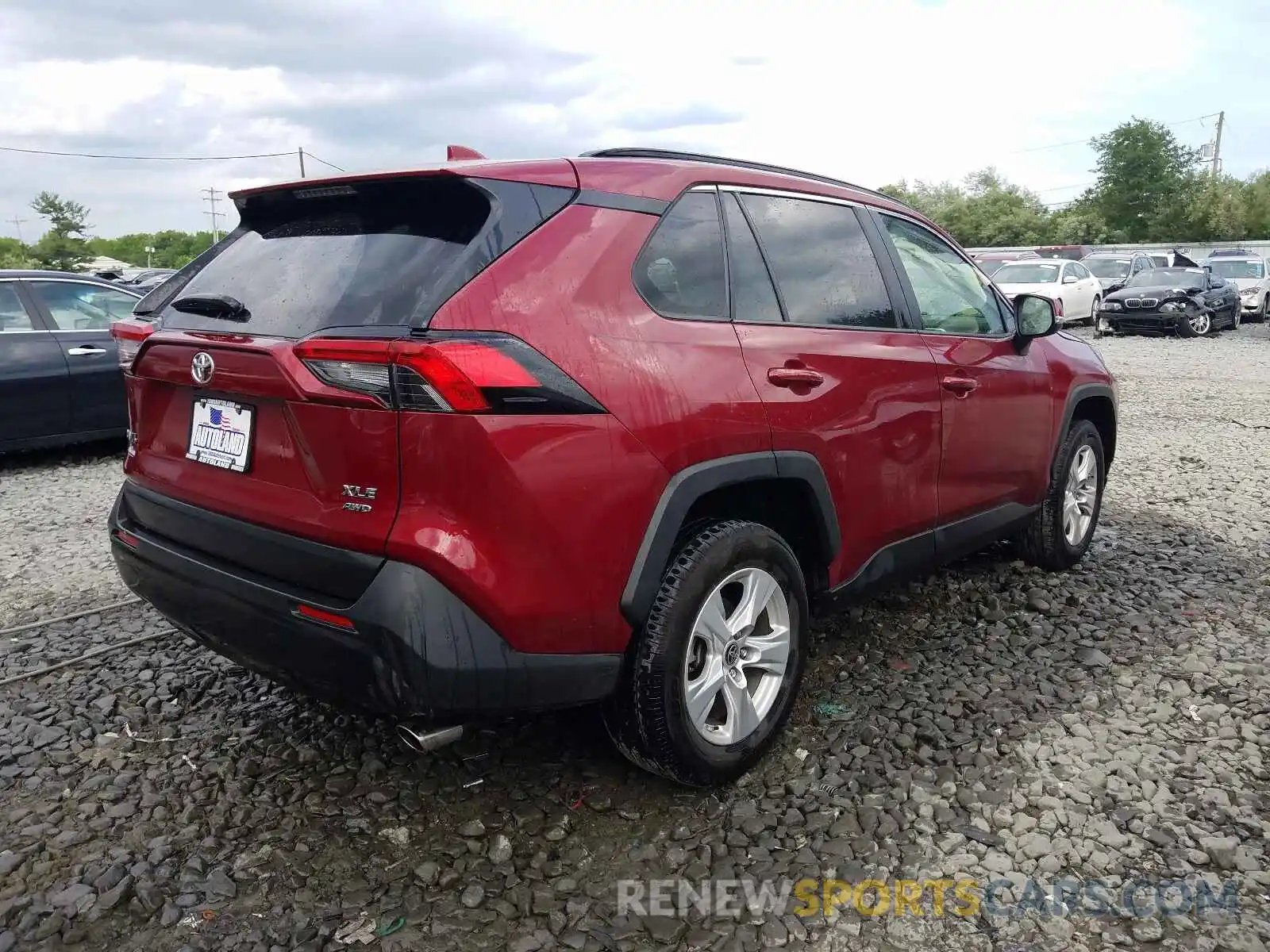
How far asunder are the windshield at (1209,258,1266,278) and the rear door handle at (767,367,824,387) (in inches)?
1019

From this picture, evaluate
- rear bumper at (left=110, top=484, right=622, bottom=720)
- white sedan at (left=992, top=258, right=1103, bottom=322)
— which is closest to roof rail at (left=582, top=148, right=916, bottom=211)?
rear bumper at (left=110, top=484, right=622, bottom=720)

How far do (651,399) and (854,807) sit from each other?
1338 millimetres

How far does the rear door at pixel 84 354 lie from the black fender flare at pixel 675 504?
6.22 m

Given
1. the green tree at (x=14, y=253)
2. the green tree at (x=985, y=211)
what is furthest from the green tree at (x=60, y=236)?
the green tree at (x=985, y=211)

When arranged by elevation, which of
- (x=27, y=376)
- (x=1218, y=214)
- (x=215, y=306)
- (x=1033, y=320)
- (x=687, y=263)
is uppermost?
(x=1218, y=214)

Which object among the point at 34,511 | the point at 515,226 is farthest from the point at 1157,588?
the point at 34,511

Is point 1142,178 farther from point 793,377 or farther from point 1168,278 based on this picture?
point 793,377

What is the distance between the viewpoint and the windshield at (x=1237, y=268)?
78.5 ft

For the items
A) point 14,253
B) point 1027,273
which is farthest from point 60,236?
point 1027,273

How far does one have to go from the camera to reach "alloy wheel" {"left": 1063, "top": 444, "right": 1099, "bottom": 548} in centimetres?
472

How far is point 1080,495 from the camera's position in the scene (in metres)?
4.88

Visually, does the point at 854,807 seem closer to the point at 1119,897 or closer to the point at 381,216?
the point at 1119,897

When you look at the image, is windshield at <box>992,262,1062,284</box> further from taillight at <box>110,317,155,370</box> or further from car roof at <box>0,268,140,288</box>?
taillight at <box>110,317,155,370</box>

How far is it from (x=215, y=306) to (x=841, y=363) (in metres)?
1.87
